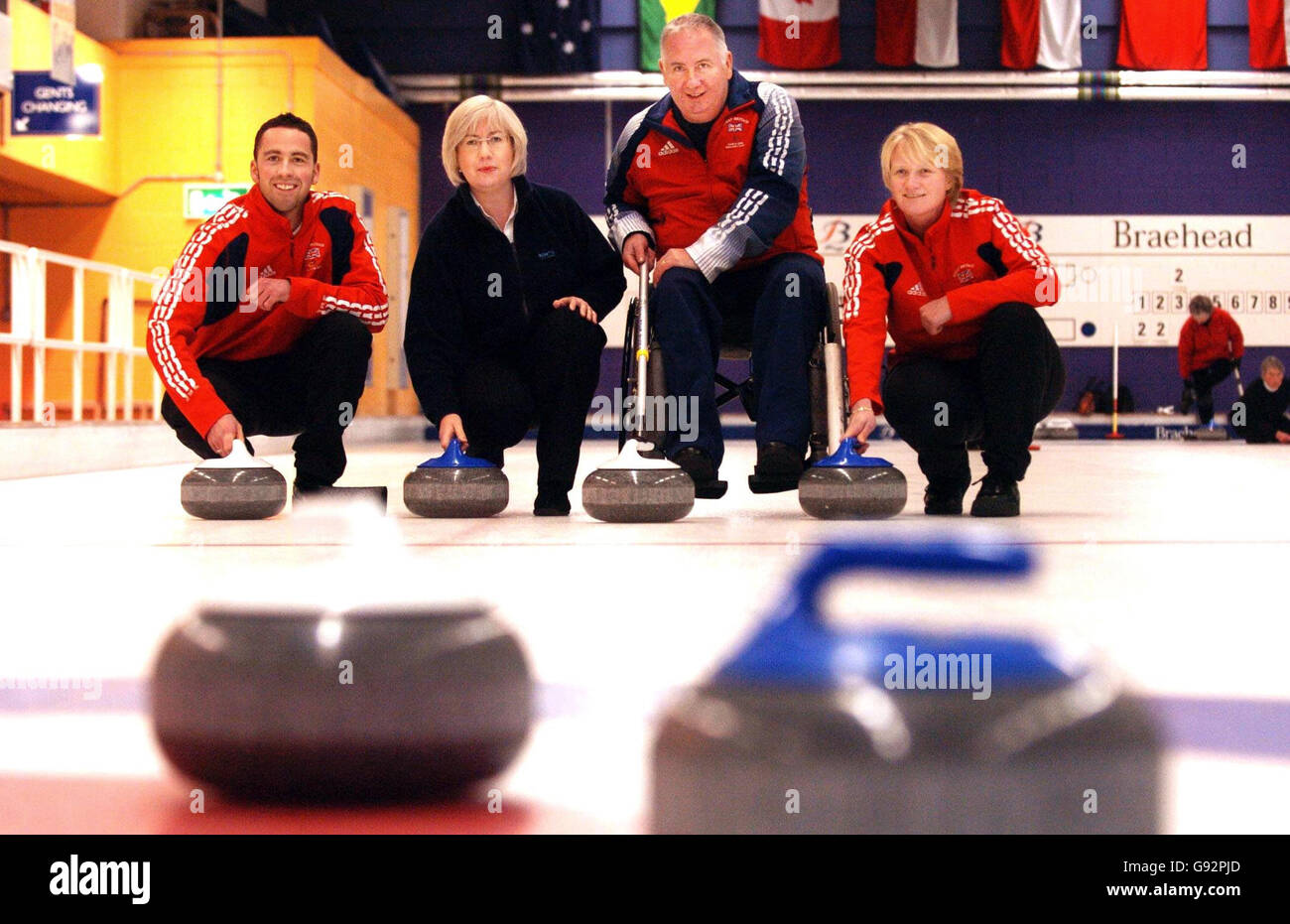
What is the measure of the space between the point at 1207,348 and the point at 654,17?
5695 millimetres

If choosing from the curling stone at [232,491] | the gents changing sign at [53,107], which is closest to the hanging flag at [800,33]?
the gents changing sign at [53,107]

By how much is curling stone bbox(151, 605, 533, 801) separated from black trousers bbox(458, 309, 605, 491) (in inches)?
60.7

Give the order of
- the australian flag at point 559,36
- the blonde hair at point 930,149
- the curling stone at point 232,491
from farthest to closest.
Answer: the australian flag at point 559,36 < the blonde hair at point 930,149 < the curling stone at point 232,491

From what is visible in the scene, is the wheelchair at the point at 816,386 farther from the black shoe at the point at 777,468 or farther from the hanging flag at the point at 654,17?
the hanging flag at the point at 654,17

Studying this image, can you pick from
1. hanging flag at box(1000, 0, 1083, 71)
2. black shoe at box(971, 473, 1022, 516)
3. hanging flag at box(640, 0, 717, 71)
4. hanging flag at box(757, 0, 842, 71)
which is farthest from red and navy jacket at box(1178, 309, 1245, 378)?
black shoe at box(971, 473, 1022, 516)

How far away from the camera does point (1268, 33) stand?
11539mm

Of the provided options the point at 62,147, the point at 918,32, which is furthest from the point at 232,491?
the point at 918,32

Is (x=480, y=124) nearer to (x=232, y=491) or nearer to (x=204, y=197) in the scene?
(x=232, y=491)

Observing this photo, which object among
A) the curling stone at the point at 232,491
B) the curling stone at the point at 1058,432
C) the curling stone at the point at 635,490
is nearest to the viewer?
the curling stone at the point at 635,490

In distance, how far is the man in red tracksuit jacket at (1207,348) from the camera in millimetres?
10789

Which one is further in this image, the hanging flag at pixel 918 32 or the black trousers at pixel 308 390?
the hanging flag at pixel 918 32

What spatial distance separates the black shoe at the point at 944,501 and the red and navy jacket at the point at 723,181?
1.82 feet

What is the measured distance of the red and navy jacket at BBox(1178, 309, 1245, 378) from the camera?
10945 millimetres

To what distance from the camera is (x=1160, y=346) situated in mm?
12430
